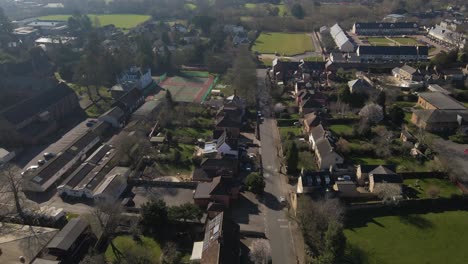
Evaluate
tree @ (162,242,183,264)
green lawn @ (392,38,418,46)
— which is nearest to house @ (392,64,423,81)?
green lawn @ (392,38,418,46)

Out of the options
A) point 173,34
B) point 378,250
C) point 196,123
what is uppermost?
point 173,34

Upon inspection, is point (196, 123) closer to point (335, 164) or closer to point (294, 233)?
point (335, 164)

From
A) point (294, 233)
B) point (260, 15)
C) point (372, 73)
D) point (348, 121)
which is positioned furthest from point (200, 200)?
point (260, 15)

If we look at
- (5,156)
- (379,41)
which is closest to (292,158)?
(5,156)

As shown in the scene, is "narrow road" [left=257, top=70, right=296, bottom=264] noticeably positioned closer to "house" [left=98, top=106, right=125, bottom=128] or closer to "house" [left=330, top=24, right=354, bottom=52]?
"house" [left=98, top=106, right=125, bottom=128]

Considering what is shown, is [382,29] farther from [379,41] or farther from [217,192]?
[217,192]
